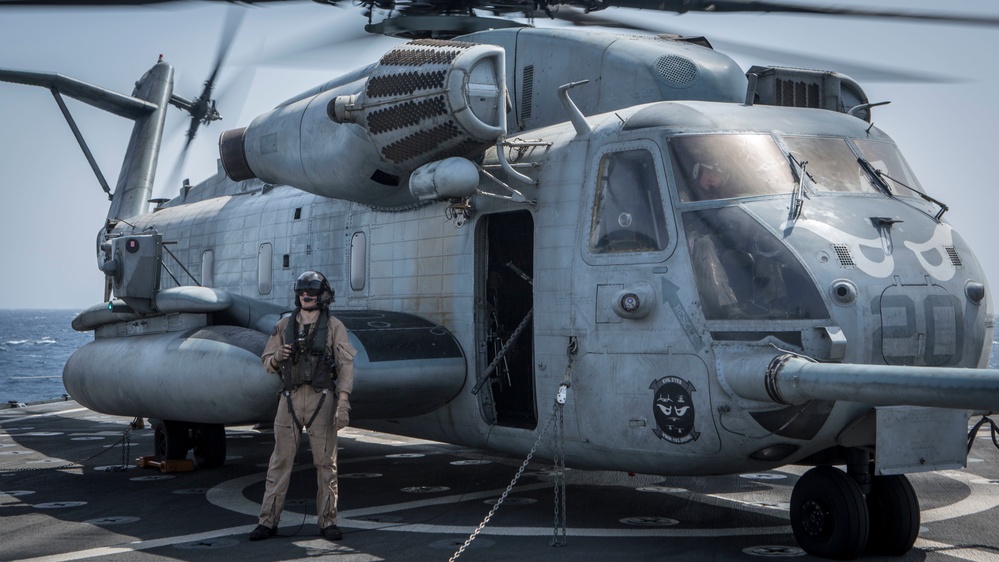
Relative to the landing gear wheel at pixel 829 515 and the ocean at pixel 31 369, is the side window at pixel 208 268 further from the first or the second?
the ocean at pixel 31 369

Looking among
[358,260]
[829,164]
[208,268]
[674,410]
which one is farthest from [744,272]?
[208,268]

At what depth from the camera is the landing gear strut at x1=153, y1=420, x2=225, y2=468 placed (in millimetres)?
11742

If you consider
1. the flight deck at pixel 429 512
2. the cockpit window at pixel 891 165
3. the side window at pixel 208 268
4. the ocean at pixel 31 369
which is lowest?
the ocean at pixel 31 369

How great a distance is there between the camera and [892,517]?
7309mm

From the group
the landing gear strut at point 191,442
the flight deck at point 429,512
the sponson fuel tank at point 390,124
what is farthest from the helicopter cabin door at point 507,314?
the landing gear strut at point 191,442

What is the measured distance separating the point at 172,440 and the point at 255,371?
3560 millimetres

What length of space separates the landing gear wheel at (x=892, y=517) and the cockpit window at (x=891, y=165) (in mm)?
2089

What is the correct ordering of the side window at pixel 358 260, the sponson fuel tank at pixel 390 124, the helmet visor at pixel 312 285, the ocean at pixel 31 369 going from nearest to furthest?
the helmet visor at pixel 312 285 → the sponson fuel tank at pixel 390 124 → the side window at pixel 358 260 → the ocean at pixel 31 369

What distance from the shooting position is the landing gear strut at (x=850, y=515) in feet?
22.9

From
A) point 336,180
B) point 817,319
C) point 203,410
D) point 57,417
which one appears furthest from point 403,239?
point 57,417

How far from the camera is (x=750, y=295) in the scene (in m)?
7.09

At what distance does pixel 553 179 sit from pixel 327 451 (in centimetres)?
265

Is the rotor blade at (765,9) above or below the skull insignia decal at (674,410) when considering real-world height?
above

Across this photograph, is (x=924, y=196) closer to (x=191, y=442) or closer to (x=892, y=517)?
(x=892, y=517)
